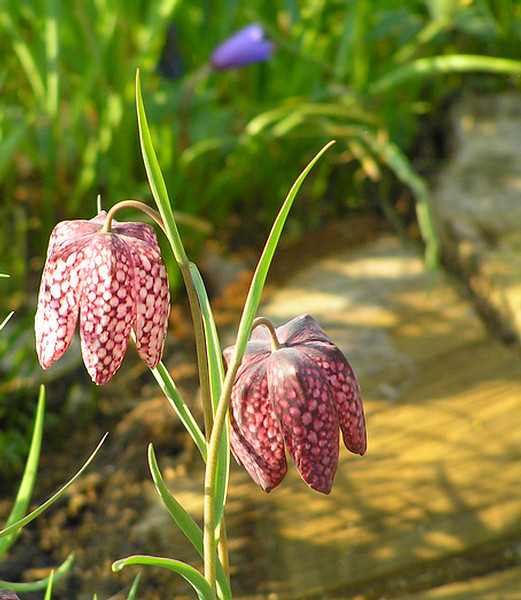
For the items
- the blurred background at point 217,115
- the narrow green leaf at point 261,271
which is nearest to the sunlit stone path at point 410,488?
the blurred background at point 217,115

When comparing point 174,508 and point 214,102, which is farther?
point 214,102

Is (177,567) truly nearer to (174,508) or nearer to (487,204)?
(174,508)

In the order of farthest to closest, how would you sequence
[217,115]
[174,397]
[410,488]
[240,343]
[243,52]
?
[217,115] < [243,52] < [410,488] < [174,397] < [240,343]

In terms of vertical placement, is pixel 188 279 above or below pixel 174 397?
above

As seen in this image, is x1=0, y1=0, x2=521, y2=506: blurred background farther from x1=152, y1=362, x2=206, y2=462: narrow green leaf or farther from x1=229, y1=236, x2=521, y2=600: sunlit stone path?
x1=152, y1=362, x2=206, y2=462: narrow green leaf

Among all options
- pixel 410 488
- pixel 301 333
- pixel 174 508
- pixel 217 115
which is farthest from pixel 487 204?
pixel 174 508

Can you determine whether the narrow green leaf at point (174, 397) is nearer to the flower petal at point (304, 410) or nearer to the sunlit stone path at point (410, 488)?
the flower petal at point (304, 410)

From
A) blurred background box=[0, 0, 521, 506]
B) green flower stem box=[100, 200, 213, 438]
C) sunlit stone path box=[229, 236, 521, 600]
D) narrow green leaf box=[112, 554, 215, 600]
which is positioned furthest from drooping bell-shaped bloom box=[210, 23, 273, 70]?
narrow green leaf box=[112, 554, 215, 600]
